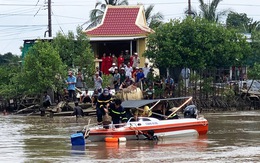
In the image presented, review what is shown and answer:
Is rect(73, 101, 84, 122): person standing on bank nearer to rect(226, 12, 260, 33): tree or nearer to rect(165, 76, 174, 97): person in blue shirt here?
rect(165, 76, 174, 97): person in blue shirt

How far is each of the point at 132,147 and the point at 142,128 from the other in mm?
1543

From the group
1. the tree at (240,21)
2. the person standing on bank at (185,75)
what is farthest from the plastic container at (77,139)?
the tree at (240,21)

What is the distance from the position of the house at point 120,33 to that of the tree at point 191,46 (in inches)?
123

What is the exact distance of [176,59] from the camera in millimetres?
45094

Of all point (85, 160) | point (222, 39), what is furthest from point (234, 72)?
point (85, 160)

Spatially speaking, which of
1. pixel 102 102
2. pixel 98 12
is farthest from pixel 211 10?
pixel 102 102

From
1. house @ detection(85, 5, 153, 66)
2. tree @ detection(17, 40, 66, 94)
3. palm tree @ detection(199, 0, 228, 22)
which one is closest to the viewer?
tree @ detection(17, 40, 66, 94)

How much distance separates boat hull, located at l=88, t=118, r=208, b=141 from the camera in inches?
997

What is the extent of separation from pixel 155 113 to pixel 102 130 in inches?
106

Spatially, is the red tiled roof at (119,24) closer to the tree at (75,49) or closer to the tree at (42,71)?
the tree at (75,49)

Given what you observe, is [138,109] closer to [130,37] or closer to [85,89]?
[85,89]

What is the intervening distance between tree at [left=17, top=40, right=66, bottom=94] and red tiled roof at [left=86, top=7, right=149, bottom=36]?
1038 centimetres

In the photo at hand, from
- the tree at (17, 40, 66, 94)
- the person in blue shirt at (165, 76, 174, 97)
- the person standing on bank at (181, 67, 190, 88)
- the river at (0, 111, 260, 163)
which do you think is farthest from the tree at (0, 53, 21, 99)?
the river at (0, 111, 260, 163)

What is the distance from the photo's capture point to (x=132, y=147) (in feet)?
79.2
